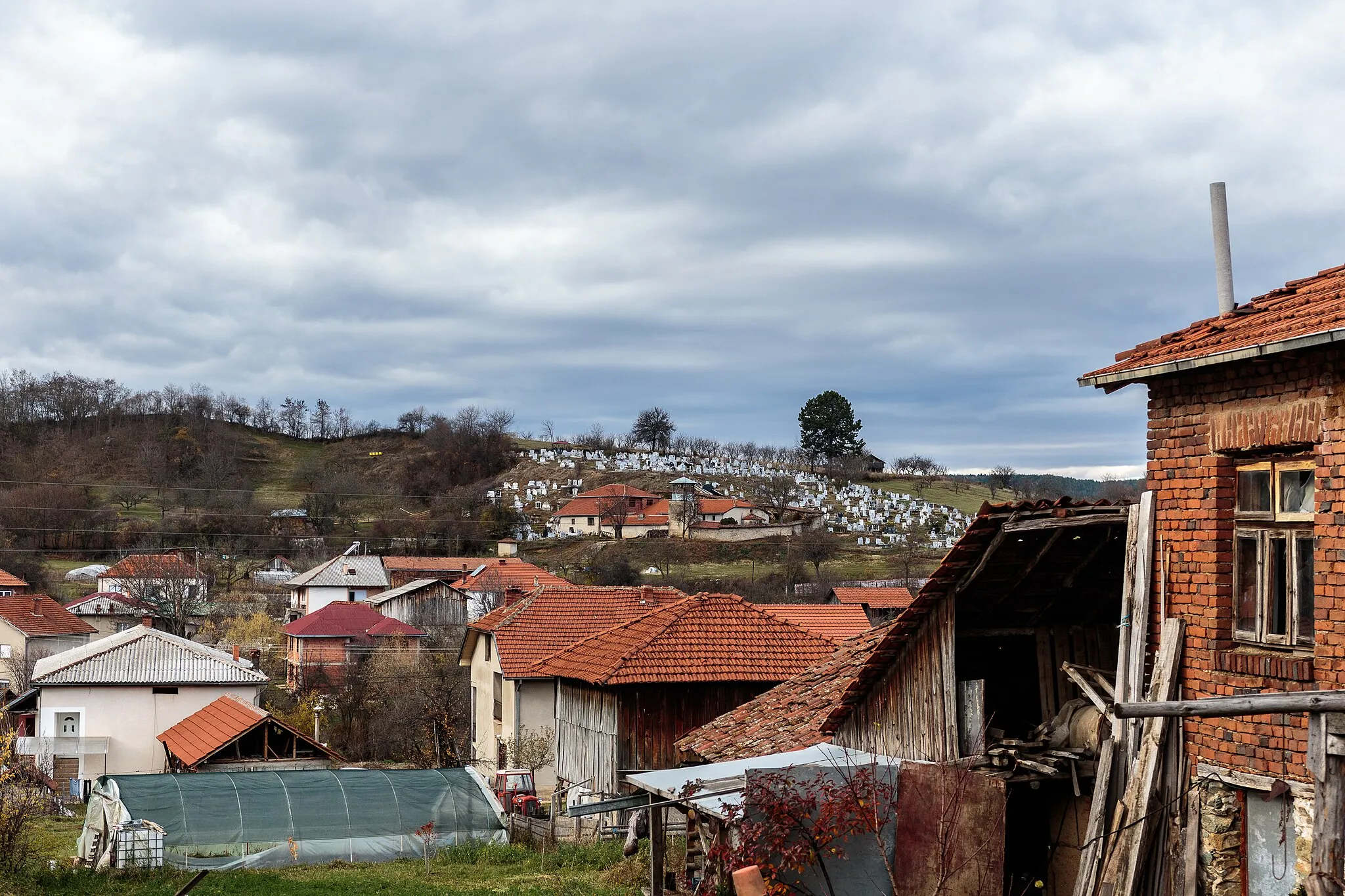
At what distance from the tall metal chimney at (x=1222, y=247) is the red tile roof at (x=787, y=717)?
5.49 metres

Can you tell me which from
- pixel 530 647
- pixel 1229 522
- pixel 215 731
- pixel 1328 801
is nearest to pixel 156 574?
pixel 215 731

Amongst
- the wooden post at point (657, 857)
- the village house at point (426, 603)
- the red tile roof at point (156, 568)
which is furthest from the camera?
the red tile roof at point (156, 568)

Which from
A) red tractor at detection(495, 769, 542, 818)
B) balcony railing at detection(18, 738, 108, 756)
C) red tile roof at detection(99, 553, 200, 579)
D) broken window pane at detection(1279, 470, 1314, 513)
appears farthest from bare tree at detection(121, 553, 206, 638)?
broken window pane at detection(1279, 470, 1314, 513)

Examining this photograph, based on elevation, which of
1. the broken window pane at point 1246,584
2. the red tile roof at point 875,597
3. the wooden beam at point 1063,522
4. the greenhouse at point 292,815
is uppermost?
the wooden beam at point 1063,522

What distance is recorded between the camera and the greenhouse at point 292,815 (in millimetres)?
22125

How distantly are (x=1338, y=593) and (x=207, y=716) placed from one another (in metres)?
34.7

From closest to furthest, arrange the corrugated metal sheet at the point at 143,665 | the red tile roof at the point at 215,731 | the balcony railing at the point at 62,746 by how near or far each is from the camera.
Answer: the red tile roof at the point at 215,731
the balcony railing at the point at 62,746
the corrugated metal sheet at the point at 143,665

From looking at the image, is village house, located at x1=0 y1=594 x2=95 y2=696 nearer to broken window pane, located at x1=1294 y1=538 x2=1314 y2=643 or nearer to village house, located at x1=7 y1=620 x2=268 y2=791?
village house, located at x1=7 y1=620 x2=268 y2=791

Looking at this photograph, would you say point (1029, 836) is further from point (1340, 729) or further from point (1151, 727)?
point (1340, 729)

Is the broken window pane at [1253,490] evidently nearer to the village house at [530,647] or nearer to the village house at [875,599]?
the village house at [530,647]

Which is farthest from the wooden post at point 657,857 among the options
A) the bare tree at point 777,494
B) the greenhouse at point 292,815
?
the bare tree at point 777,494

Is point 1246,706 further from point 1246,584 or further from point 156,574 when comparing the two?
point 156,574

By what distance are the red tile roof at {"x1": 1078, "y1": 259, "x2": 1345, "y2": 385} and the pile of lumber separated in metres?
4.09

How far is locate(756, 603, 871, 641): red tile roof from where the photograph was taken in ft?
110
